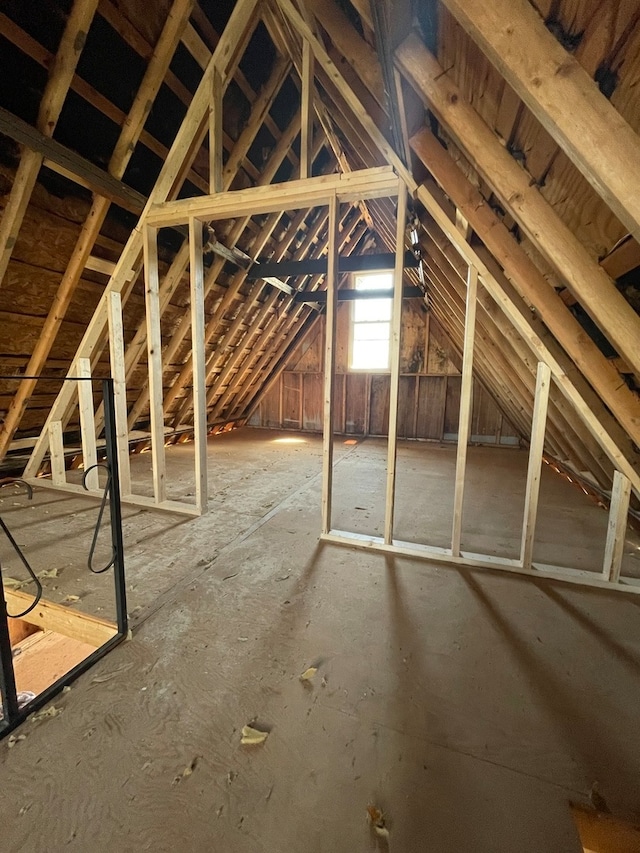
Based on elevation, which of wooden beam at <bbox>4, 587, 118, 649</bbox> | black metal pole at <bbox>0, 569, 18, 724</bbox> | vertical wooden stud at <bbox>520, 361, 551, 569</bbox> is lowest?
wooden beam at <bbox>4, 587, 118, 649</bbox>

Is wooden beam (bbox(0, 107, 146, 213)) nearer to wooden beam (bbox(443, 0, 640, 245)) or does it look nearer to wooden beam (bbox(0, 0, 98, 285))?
wooden beam (bbox(0, 0, 98, 285))

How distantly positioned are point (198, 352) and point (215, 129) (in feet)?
5.29

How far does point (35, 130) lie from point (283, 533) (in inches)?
122

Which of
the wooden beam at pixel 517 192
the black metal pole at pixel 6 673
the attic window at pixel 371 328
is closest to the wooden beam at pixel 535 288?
the wooden beam at pixel 517 192

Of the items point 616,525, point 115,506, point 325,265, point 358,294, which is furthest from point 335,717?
point 358,294

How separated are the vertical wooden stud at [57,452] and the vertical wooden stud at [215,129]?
2790 millimetres

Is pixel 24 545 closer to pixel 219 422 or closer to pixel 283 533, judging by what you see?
pixel 283 533

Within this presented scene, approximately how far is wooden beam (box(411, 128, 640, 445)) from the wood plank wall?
5.11 m

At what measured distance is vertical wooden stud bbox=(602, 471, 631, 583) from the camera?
6.73 ft

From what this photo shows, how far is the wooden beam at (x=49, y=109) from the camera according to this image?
208 cm

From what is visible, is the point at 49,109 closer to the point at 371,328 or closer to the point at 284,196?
the point at 284,196

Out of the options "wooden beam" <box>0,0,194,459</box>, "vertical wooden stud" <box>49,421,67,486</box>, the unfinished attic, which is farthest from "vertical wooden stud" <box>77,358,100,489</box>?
"vertical wooden stud" <box>49,421,67,486</box>

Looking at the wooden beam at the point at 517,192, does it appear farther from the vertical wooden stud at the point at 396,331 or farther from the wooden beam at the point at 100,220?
the wooden beam at the point at 100,220

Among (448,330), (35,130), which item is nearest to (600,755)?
(35,130)
